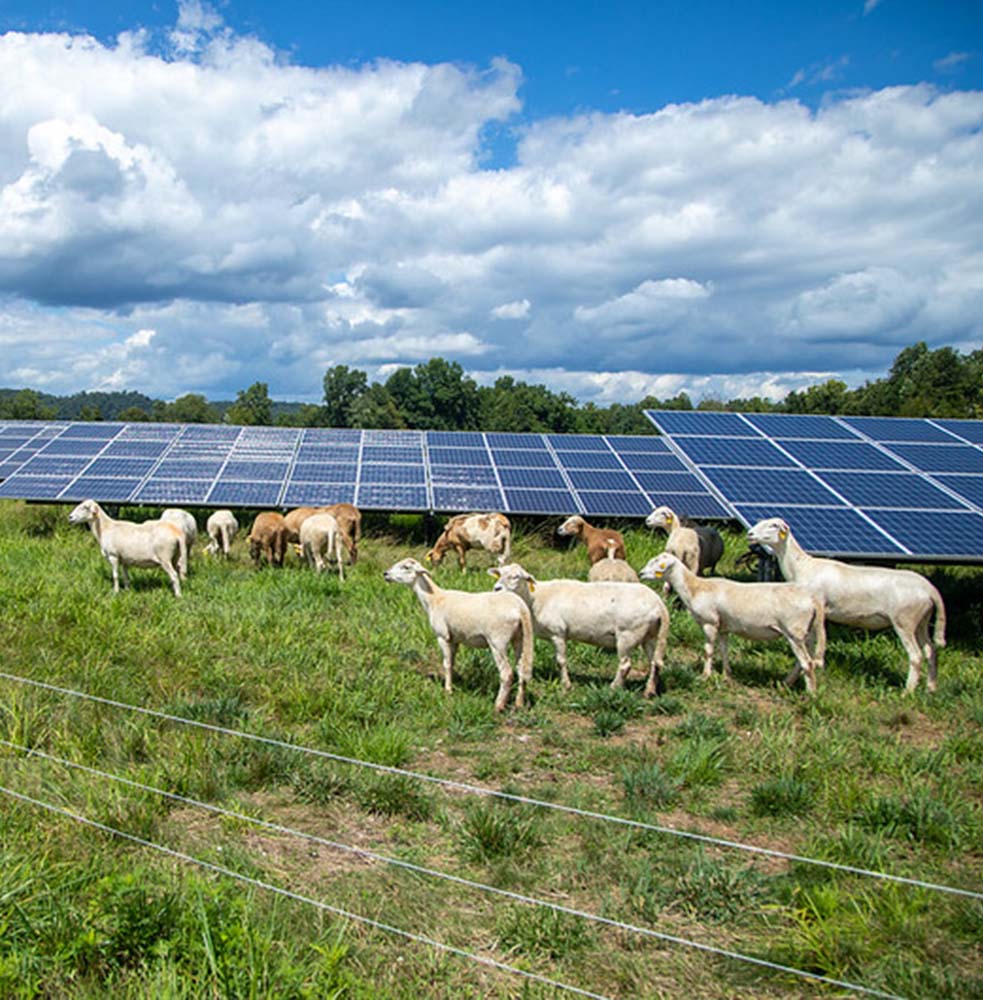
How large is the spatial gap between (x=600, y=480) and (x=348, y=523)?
6667mm

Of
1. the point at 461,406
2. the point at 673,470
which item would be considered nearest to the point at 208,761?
the point at 673,470

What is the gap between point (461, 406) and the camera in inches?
4245

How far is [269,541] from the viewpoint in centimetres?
1614

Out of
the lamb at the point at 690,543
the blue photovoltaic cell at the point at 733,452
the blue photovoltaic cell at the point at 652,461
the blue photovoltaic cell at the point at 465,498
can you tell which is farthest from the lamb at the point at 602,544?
the blue photovoltaic cell at the point at 652,461

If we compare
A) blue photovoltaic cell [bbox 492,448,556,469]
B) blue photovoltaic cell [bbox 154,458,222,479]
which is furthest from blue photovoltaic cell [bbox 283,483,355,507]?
blue photovoltaic cell [bbox 492,448,556,469]

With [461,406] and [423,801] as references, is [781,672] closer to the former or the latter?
[423,801]

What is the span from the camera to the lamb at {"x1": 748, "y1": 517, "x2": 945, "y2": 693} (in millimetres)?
9461

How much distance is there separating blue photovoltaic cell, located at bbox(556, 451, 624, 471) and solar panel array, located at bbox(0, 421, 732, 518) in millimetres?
34

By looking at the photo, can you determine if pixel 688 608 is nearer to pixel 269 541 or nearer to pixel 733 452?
pixel 733 452

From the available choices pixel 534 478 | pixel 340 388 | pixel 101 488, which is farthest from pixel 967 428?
pixel 340 388

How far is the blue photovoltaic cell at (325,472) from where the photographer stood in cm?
2056

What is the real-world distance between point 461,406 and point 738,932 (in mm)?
104006

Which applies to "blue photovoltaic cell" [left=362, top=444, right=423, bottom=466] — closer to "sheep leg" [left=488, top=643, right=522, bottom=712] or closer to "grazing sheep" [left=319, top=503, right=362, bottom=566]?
"grazing sheep" [left=319, top=503, right=362, bottom=566]

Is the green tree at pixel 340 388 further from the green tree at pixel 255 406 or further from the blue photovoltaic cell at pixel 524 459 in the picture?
the blue photovoltaic cell at pixel 524 459
